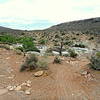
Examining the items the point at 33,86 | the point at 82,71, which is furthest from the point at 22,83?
the point at 82,71

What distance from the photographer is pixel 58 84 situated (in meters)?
12.2

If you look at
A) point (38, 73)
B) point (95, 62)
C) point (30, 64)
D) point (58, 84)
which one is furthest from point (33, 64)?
point (95, 62)

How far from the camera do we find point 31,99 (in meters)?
10.8

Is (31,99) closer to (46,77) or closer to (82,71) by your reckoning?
(46,77)

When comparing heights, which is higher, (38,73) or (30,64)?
(30,64)

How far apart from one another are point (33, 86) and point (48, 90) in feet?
3.36

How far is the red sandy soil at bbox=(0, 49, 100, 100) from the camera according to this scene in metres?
10.9

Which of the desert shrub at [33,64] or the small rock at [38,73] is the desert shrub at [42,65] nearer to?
the desert shrub at [33,64]

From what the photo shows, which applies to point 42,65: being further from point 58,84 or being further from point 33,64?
point 58,84

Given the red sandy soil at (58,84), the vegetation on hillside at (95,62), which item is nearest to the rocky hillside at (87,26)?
the vegetation on hillside at (95,62)

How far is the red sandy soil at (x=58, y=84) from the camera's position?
10.9m

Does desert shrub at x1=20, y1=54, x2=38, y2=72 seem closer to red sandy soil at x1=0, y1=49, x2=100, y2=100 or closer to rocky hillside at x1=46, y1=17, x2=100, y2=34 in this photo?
red sandy soil at x1=0, y1=49, x2=100, y2=100

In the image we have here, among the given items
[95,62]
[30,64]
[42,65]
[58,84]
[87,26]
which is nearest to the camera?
[58,84]

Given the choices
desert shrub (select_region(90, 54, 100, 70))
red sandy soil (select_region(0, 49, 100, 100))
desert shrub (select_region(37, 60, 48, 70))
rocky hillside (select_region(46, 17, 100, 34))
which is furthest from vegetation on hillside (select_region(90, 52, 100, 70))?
rocky hillside (select_region(46, 17, 100, 34))
